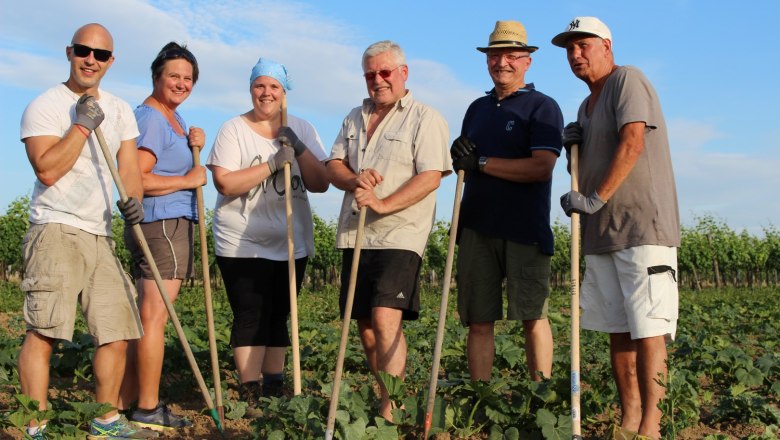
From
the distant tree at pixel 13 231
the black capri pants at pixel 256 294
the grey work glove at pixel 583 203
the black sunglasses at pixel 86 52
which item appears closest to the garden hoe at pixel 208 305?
the black capri pants at pixel 256 294

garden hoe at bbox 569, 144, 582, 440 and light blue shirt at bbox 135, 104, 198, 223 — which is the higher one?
light blue shirt at bbox 135, 104, 198, 223

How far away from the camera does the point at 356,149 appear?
4.39 metres

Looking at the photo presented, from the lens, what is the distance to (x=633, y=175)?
12.8 feet

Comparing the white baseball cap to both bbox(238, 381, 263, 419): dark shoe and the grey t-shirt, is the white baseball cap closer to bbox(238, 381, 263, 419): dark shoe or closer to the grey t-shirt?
the grey t-shirt

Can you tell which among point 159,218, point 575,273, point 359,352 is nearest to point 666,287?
point 575,273

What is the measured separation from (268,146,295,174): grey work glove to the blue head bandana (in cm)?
47

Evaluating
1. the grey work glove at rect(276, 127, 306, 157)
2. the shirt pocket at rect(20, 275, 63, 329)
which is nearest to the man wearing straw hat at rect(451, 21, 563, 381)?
the grey work glove at rect(276, 127, 306, 157)

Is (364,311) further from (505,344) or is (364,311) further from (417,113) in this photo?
(505,344)

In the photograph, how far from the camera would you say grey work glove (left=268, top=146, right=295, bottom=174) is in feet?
14.5

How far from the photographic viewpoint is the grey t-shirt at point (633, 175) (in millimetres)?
3809

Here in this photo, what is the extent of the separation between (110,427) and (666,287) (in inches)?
117

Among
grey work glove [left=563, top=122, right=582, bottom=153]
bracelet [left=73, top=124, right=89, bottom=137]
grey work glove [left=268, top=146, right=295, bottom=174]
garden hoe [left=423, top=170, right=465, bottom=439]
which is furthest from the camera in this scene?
grey work glove [left=268, top=146, right=295, bottom=174]

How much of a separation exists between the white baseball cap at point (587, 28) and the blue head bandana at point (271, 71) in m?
1.65

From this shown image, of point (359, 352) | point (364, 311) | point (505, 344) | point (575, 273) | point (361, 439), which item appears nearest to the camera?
point (361, 439)
